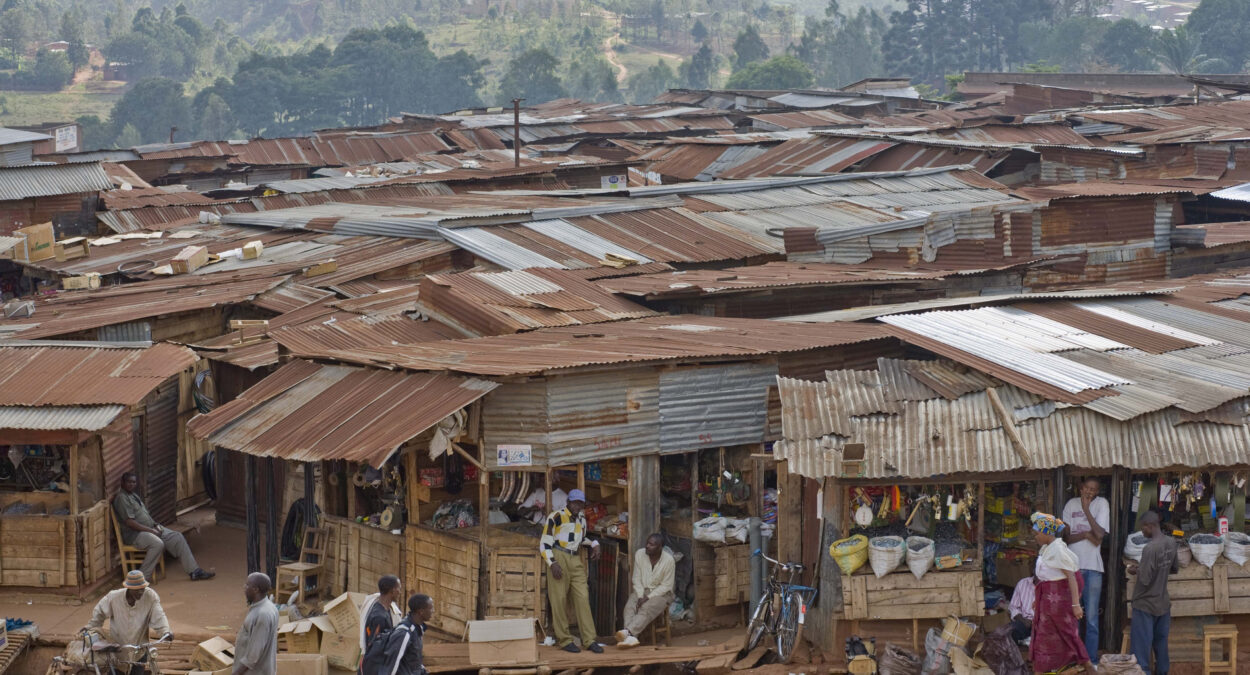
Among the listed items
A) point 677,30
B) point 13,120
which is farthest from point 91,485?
point 677,30

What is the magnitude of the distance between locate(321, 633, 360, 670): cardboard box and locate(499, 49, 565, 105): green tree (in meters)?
83.7

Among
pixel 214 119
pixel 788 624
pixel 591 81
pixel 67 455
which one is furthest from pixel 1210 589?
pixel 591 81

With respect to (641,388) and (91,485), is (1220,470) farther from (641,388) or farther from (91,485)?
(91,485)

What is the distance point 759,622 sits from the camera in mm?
11523

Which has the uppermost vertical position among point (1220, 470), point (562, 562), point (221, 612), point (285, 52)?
point (285, 52)

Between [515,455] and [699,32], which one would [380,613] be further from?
[699,32]

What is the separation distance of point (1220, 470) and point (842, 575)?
2855 mm

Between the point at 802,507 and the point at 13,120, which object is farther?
the point at 13,120

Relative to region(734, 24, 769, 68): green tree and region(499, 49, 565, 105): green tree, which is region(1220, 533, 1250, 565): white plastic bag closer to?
region(499, 49, 565, 105): green tree

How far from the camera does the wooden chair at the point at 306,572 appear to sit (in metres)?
12.8

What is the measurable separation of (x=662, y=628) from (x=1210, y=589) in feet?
13.4

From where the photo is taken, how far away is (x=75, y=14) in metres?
115

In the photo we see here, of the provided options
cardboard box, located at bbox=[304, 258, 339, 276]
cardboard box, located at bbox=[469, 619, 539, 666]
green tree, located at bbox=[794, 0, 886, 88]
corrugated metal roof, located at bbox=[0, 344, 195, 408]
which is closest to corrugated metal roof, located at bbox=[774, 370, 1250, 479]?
cardboard box, located at bbox=[469, 619, 539, 666]

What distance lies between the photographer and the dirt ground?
41.2 feet
